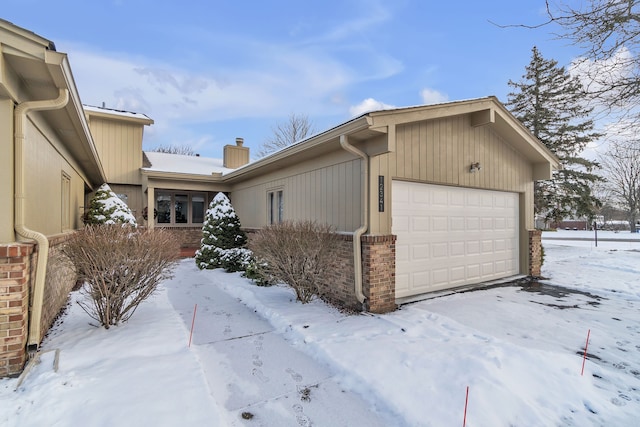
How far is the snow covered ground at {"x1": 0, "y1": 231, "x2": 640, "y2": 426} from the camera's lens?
257 centimetres

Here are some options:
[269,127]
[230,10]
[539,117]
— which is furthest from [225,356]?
[269,127]

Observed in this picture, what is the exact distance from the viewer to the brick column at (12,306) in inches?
117

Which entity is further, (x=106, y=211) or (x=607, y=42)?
(x=106, y=211)

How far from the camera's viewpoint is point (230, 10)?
852cm

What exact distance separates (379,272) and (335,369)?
2.10 meters

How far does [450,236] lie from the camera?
22.1 feet

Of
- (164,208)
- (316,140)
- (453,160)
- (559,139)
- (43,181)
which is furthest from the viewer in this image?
(559,139)

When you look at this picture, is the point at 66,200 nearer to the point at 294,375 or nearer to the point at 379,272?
the point at 294,375

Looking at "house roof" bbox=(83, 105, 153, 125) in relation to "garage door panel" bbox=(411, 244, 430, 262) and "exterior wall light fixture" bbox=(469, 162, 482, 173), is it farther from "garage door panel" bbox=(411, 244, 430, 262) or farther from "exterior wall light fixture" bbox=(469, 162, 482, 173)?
"exterior wall light fixture" bbox=(469, 162, 482, 173)

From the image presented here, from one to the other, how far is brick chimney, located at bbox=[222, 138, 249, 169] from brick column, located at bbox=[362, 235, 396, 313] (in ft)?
41.5

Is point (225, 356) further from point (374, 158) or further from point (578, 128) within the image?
point (578, 128)

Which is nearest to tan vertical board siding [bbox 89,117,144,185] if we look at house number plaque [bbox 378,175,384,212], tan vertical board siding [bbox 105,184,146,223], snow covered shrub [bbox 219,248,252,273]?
tan vertical board siding [bbox 105,184,146,223]

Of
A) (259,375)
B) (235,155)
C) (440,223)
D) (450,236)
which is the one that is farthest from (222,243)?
(235,155)

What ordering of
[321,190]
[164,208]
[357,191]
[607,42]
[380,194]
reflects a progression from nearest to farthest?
1. [607,42]
2. [380,194]
3. [357,191]
4. [321,190]
5. [164,208]
